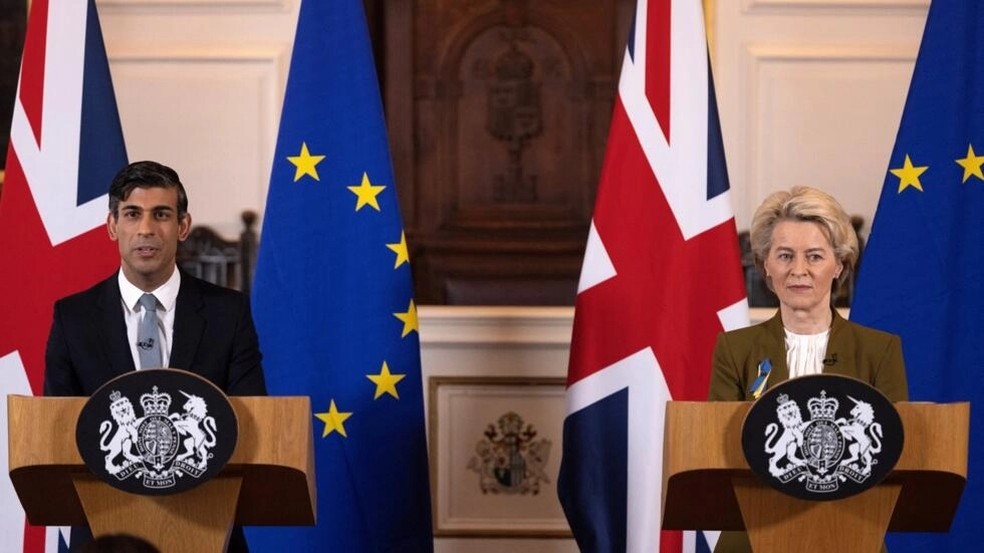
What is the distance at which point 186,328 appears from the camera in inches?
127

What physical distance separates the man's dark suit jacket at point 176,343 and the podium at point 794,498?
1065 millimetres

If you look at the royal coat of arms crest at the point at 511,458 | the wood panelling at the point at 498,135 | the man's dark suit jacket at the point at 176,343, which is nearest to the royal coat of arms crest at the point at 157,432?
the man's dark suit jacket at the point at 176,343

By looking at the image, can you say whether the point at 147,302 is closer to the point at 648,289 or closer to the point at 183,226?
the point at 183,226

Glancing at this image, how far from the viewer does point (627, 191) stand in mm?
4246

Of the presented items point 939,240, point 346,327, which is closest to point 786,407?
point 939,240

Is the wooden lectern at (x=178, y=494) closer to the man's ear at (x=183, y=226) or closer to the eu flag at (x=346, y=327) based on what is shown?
the man's ear at (x=183, y=226)

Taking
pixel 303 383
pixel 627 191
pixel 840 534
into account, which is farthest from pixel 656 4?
pixel 840 534

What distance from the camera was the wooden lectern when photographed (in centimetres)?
264

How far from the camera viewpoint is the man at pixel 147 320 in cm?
320

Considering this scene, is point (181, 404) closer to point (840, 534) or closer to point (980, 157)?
point (840, 534)

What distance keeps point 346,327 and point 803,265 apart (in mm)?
1600

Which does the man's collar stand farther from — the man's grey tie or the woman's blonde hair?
the woman's blonde hair

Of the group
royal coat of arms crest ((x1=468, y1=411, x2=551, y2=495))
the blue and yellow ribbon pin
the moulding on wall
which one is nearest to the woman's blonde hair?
the blue and yellow ribbon pin

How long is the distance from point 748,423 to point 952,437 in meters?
0.38
